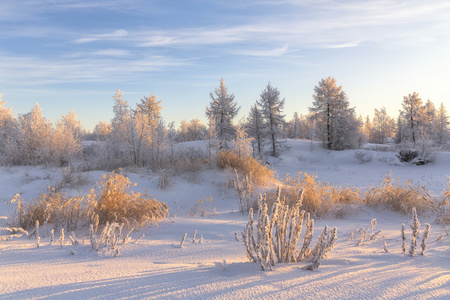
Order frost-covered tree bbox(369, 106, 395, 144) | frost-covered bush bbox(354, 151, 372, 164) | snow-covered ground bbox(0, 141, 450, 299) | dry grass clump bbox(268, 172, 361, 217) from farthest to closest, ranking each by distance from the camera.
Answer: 1. frost-covered tree bbox(369, 106, 395, 144)
2. frost-covered bush bbox(354, 151, 372, 164)
3. dry grass clump bbox(268, 172, 361, 217)
4. snow-covered ground bbox(0, 141, 450, 299)

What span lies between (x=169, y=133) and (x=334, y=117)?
18209 mm

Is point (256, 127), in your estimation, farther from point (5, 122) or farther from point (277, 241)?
point (277, 241)

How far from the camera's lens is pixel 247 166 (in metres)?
10.3

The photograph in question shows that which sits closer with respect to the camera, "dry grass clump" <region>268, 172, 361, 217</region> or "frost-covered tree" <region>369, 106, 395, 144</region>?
"dry grass clump" <region>268, 172, 361, 217</region>

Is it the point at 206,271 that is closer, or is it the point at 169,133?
the point at 206,271

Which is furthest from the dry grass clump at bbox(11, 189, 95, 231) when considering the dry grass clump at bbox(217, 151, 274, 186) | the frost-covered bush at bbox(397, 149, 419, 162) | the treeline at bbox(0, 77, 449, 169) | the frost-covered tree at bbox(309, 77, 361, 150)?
the frost-covered tree at bbox(309, 77, 361, 150)

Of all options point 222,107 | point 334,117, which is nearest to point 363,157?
point 334,117

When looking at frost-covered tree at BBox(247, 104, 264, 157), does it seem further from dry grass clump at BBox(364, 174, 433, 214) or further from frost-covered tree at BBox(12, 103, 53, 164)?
dry grass clump at BBox(364, 174, 433, 214)

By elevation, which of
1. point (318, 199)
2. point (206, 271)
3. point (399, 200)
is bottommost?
point (399, 200)

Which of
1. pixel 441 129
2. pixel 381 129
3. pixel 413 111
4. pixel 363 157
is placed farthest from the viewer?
pixel 381 129

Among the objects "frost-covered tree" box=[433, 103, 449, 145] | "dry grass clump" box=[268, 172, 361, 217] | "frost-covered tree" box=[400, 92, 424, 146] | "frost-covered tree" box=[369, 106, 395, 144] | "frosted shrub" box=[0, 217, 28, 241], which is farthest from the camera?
"frost-covered tree" box=[369, 106, 395, 144]

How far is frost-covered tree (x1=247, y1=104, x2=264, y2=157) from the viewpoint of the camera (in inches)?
Result: 1153

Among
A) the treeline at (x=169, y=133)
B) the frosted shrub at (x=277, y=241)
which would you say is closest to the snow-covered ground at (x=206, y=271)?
the frosted shrub at (x=277, y=241)

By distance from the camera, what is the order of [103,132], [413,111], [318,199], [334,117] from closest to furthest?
[318,199], [334,117], [413,111], [103,132]
